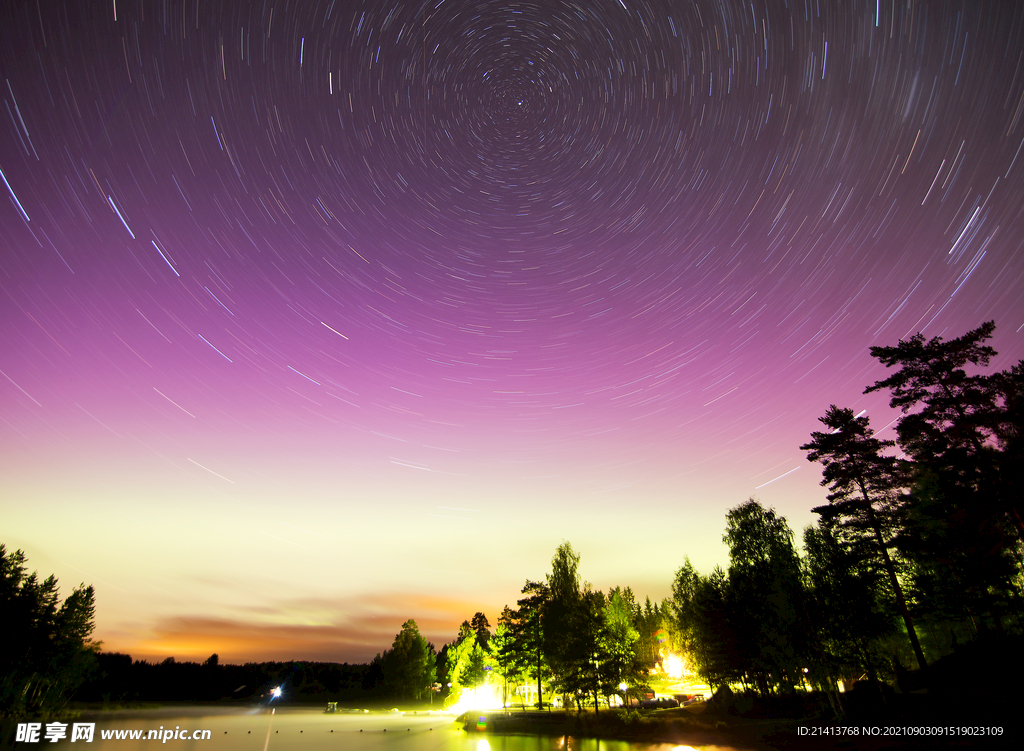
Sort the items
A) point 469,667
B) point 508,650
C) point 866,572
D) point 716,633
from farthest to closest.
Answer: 1. point 469,667
2. point 508,650
3. point 716,633
4. point 866,572

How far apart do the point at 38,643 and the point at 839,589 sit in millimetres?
95173

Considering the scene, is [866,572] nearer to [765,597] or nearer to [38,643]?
[765,597]

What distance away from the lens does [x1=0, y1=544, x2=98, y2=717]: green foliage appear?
177 ft

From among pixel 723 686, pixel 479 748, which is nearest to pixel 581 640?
pixel 479 748

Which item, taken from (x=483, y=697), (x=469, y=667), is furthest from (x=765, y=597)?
(x=483, y=697)

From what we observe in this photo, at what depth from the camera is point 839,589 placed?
106 ft

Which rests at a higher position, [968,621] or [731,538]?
[731,538]

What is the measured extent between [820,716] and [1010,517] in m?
20.1

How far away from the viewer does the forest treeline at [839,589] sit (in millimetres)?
23000

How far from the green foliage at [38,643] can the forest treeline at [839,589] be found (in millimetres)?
229

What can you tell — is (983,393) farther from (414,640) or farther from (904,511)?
(414,640)

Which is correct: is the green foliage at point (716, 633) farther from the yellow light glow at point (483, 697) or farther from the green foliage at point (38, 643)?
the green foliage at point (38, 643)

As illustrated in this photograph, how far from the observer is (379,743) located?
45406 mm

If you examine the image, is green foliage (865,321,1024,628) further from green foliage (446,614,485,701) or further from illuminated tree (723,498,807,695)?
green foliage (446,614,485,701)
